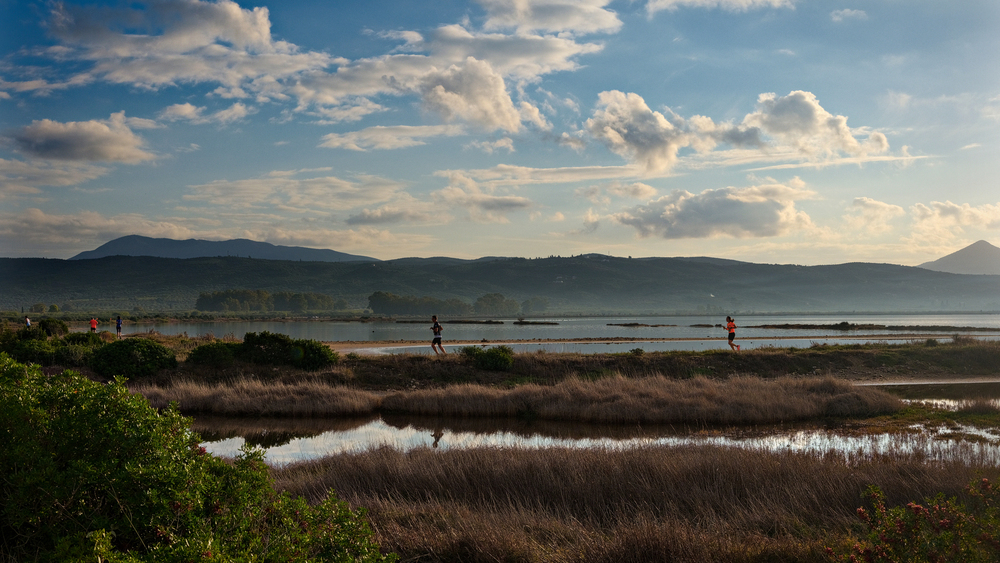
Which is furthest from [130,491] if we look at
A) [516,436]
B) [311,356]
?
[311,356]

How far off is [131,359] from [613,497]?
2440cm

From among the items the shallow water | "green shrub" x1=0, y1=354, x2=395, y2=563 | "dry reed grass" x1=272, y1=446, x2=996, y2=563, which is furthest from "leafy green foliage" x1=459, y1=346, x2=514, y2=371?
"green shrub" x1=0, y1=354, x2=395, y2=563

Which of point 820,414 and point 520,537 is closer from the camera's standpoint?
point 520,537

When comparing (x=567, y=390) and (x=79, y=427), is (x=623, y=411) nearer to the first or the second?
(x=567, y=390)

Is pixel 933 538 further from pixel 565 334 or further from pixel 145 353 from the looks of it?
pixel 565 334

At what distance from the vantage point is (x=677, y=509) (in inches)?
347

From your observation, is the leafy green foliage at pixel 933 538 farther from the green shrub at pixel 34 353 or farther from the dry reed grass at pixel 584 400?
the green shrub at pixel 34 353

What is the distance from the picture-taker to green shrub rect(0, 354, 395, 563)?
4535mm

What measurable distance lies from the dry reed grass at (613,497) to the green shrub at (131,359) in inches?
697

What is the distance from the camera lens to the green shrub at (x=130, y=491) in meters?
4.54

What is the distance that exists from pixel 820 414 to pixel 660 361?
467 inches

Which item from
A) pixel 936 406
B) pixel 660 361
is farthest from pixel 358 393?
pixel 936 406

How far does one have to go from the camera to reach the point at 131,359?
26703mm

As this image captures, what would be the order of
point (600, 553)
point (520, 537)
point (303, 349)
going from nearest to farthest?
point (600, 553)
point (520, 537)
point (303, 349)
